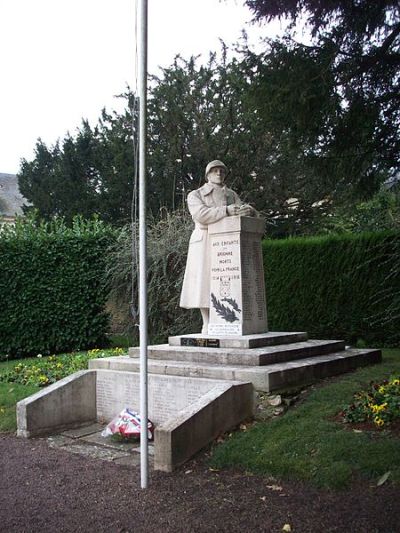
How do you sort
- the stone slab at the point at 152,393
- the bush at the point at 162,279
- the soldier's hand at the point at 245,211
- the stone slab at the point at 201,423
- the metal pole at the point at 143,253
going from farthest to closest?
the bush at the point at 162,279
the soldier's hand at the point at 245,211
the stone slab at the point at 152,393
the stone slab at the point at 201,423
the metal pole at the point at 143,253

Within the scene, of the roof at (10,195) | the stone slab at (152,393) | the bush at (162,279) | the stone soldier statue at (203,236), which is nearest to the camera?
the stone slab at (152,393)

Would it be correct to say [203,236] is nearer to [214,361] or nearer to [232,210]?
[232,210]

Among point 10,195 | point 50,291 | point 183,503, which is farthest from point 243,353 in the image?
point 10,195

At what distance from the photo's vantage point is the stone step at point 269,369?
624 cm

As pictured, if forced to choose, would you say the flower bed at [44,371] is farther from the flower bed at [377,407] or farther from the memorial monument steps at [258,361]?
the flower bed at [377,407]

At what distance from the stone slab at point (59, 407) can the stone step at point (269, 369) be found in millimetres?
472

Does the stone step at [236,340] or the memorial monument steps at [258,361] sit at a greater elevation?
the stone step at [236,340]

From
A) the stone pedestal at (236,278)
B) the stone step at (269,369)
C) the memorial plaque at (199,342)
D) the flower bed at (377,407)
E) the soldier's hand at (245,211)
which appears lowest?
the flower bed at (377,407)

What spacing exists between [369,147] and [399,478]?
14.5 feet

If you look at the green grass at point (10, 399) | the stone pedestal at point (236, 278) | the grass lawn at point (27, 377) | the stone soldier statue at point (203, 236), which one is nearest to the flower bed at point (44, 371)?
the grass lawn at point (27, 377)

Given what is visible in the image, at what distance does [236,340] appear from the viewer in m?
7.41

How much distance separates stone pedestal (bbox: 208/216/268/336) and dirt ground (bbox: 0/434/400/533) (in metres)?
2.70

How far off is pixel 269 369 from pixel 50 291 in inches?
340

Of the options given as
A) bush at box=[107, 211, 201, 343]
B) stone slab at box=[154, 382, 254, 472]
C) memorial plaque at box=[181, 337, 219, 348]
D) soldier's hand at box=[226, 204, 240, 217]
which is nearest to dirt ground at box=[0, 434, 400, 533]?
stone slab at box=[154, 382, 254, 472]
